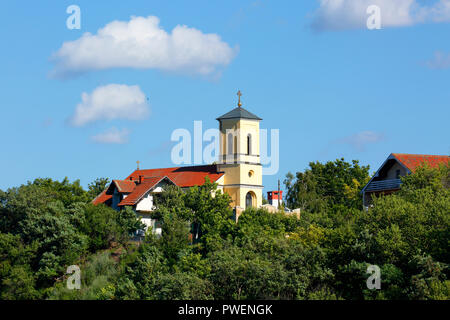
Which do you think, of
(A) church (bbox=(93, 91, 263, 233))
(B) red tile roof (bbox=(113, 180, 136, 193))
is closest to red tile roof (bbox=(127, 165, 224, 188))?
(A) church (bbox=(93, 91, 263, 233))

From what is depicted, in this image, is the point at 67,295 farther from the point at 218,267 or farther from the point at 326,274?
the point at 326,274

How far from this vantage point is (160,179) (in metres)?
66.5

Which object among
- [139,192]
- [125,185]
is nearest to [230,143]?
[139,192]

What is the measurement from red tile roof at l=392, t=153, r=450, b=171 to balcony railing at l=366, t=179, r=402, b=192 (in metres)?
1.39

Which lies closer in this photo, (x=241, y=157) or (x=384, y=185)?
(x=384, y=185)

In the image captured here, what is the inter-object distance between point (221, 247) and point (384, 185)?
1373 centimetres

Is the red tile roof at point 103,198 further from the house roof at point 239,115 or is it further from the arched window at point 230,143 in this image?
the house roof at point 239,115

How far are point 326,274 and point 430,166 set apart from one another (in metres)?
17.8

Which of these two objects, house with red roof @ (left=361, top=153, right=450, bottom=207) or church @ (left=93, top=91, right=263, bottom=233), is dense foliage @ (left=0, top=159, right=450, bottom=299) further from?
church @ (left=93, top=91, right=263, bottom=233)

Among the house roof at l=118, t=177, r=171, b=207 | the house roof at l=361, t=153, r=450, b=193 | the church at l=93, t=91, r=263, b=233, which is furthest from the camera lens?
the church at l=93, t=91, r=263, b=233

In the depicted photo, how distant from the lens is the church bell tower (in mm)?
68312

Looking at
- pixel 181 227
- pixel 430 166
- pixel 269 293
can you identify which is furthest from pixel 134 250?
pixel 430 166

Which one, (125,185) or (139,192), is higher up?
(125,185)

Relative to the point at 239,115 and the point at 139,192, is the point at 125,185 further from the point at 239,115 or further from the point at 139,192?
the point at 239,115
